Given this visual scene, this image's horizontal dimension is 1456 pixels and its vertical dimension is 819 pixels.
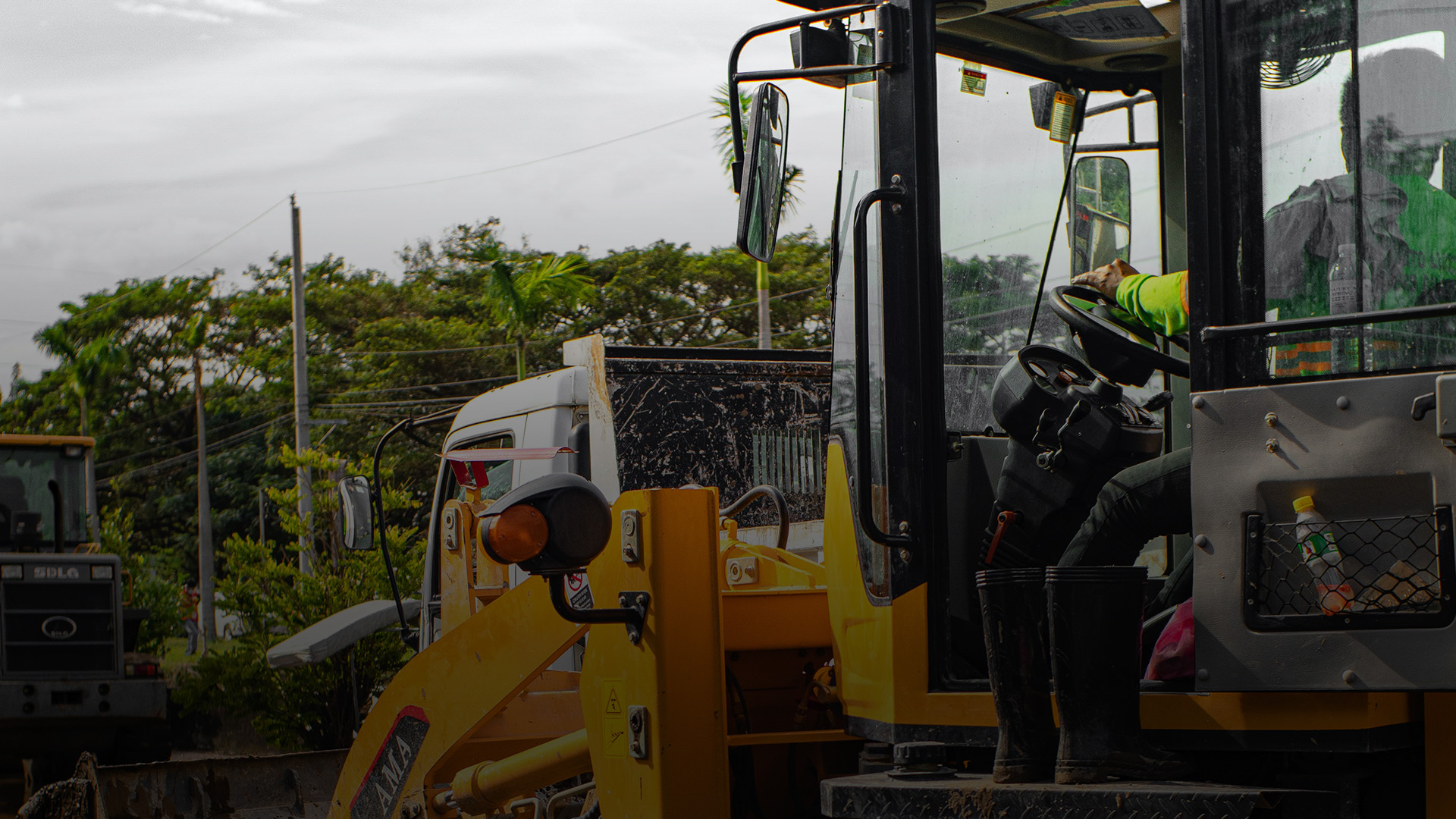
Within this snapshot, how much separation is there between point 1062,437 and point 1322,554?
0.78 metres

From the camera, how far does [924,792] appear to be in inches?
110

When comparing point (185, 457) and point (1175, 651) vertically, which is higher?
point (1175, 651)

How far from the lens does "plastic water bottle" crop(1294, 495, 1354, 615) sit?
2463mm

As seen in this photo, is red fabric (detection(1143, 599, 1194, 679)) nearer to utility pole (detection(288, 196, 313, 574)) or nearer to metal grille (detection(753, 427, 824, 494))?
metal grille (detection(753, 427, 824, 494))

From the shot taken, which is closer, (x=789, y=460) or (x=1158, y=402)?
(x=1158, y=402)

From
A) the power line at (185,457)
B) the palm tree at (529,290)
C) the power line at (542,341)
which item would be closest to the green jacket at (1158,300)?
the palm tree at (529,290)

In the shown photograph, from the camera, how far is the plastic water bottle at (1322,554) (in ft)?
8.08

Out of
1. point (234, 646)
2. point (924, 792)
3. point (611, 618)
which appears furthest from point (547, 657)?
point (234, 646)

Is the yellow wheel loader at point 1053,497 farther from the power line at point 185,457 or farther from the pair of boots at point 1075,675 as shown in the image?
the power line at point 185,457

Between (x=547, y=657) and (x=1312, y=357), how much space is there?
7.26 ft

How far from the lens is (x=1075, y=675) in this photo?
2723 millimetres

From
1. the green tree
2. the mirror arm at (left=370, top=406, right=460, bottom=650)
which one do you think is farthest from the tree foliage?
the mirror arm at (left=370, top=406, right=460, bottom=650)

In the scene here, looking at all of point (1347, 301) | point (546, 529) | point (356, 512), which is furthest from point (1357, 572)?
point (356, 512)

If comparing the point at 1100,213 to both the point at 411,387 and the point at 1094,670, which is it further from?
the point at 411,387
